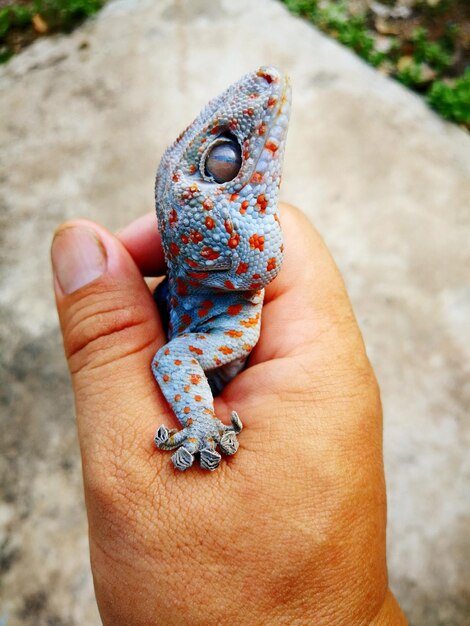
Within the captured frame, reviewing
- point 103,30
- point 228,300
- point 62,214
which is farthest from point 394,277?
point 103,30

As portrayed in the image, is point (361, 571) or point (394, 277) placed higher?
point (361, 571)

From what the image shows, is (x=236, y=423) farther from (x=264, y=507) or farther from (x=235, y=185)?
(x=235, y=185)

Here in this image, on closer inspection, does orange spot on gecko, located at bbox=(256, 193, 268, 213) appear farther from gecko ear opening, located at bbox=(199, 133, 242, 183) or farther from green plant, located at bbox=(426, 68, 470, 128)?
green plant, located at bbox=(426, 68, 470, 128)

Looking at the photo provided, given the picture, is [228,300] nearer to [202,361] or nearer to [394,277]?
[202,361]

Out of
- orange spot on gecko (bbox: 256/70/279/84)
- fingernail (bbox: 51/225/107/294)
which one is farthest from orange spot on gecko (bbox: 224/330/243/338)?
orange spot on gecko (bbox: 256/70/279/84)

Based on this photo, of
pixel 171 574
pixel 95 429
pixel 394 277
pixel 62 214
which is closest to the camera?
pixel 171 574

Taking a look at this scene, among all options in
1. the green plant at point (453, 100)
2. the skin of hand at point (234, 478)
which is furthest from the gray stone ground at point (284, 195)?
the skin of hand at point (234, 478)

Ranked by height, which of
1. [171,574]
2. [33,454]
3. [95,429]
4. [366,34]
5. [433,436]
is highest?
[95,429]
